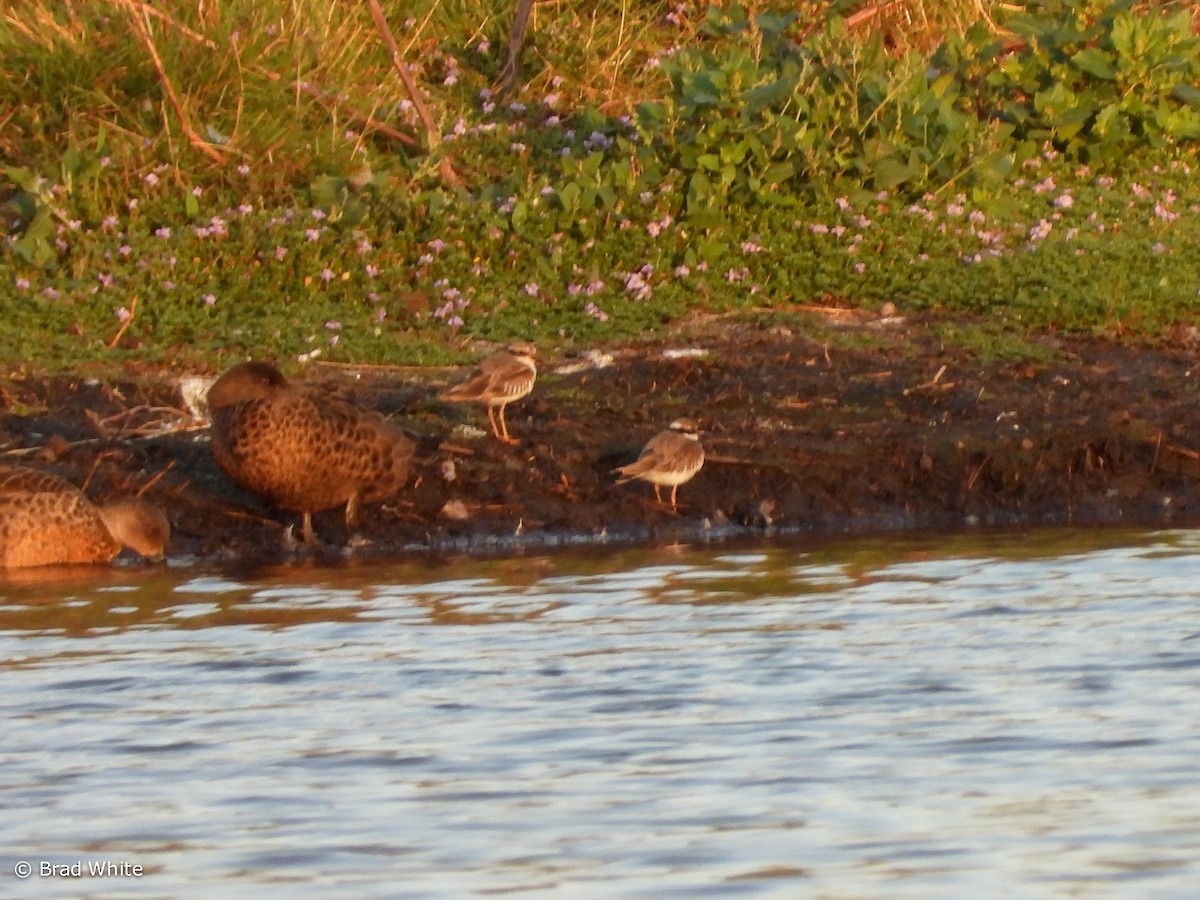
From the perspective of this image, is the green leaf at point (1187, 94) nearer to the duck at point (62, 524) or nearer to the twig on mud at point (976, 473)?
the twig on mud at point (976, 473)

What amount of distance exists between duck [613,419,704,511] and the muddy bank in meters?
0.35

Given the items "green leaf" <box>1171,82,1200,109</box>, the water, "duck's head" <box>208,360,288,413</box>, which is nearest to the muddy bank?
"duck's head" <box>208,360,288,413</box>

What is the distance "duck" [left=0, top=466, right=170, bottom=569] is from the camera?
9289mm

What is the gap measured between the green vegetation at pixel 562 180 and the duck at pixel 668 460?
2169mm

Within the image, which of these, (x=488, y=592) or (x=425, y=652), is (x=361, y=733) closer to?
(x=425, y=652)

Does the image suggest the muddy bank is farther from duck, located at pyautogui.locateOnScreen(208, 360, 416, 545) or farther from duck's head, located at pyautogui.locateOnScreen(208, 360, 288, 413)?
duck's head, located at pyautogui.locateOnScreen(208, 360, 288, 413)

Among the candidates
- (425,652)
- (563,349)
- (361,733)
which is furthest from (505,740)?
(563,349)

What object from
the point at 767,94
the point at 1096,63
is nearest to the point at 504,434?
the point at 767,94

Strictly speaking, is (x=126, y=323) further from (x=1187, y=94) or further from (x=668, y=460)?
(x=1187, y=94)

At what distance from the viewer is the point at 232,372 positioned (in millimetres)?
9828

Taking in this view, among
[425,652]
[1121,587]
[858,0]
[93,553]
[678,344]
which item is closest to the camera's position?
[425,652]

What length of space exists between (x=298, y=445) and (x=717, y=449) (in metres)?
2.00

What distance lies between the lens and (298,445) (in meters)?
9.52

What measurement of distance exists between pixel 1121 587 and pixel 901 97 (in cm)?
561
